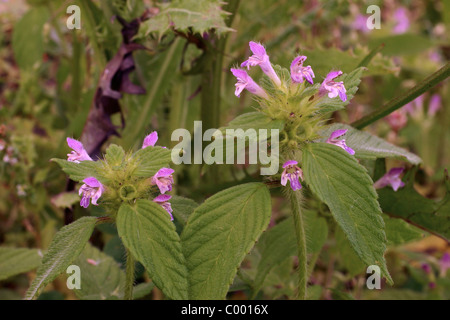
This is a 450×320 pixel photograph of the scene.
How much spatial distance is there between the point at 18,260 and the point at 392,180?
0.80m

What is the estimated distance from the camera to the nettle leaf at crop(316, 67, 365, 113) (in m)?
0.69

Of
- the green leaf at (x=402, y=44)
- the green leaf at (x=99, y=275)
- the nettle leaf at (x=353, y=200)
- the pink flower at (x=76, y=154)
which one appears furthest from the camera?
the green leaf at (x=402, y=44)

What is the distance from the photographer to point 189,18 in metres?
0.98

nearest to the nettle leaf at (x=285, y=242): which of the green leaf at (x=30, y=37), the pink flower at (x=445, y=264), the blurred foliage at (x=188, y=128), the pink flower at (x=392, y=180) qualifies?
the blurred foliage at (x=188, y=128)

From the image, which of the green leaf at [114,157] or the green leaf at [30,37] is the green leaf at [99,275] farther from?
the green leaf at [30,37]

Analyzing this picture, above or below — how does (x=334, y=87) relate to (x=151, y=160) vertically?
above

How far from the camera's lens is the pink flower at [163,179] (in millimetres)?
678

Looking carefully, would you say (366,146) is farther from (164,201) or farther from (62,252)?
(62,252)

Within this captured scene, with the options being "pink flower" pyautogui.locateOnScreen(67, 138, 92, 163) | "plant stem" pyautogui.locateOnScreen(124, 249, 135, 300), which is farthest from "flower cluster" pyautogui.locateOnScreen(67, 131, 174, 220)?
"plant stem" pyautogui.locateOnScreen(124, 249, 135, 300)

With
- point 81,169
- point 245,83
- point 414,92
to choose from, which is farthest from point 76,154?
point 414,92

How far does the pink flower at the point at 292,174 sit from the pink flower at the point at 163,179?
0.53ft

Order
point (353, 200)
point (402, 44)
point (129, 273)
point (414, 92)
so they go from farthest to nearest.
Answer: point (402, 44) < point (414, 92) < point (129, 273) < point (353, 200)

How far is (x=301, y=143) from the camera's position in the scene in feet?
2.28
